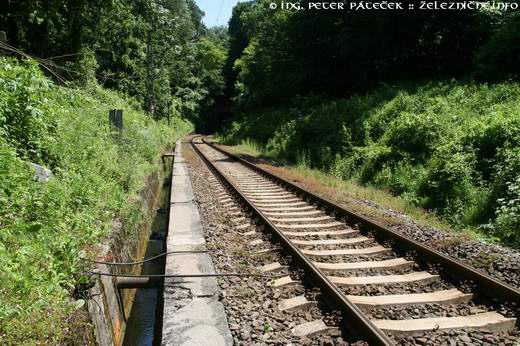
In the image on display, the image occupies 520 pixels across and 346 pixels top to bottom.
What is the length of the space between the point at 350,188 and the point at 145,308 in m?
7.42

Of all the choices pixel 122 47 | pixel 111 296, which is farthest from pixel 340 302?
pixel 122 47

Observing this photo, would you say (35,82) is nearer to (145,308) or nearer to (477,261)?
(145,308)

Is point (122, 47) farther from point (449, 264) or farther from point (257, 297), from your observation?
point (449, 264)

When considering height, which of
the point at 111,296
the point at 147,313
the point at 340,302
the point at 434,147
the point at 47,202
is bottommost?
the point at 147,313

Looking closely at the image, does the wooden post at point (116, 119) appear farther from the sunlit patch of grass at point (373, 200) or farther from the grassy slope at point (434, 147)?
the grassy slope at point (434, 147)

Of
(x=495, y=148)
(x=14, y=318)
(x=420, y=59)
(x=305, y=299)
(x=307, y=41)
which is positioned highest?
(x=307, y=41)

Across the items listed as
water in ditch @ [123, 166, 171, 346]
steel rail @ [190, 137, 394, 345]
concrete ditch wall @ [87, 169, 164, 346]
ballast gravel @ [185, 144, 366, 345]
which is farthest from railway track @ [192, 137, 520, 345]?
concrete ditch wall @ [87, 169, 164, 346]

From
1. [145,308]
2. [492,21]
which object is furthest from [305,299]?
[492,21]

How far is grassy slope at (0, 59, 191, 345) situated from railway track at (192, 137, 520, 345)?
253 centimetres

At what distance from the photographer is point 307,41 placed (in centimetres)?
2966

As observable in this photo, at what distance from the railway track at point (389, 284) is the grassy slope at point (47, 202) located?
8.30ft

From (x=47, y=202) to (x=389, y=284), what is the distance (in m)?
4.45

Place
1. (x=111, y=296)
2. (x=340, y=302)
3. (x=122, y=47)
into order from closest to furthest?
1. (x=340, y=302)
2. (x=111, y=296)
3. (x=122, y=47)

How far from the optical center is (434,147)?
482 inches
